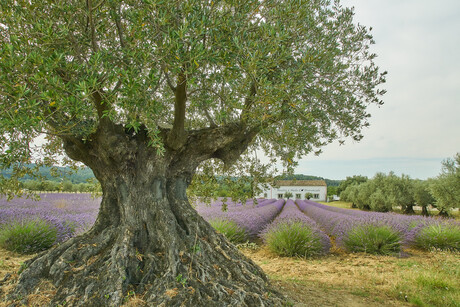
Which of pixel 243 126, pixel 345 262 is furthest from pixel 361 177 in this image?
pixel 243 126

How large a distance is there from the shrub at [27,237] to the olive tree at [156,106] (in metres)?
4.09

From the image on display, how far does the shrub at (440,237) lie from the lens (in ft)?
35.8

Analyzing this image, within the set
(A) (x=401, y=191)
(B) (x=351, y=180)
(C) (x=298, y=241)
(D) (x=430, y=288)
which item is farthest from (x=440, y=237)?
(B) (x=351, y=180)

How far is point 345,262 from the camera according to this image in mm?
9172

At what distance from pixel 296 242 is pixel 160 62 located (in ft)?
27.2

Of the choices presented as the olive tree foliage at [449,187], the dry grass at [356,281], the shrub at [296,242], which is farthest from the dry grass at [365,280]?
the olive tree foliage at [449,187]

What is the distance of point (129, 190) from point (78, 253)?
127 centimetres

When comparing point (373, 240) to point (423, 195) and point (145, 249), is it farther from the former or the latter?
point (423, 195)

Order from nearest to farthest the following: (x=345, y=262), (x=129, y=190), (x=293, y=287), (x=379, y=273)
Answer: (x=129, y=190), (x=293, y=287), (x=379, y=273), (x=345, y=262)

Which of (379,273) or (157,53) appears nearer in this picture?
(157,53)

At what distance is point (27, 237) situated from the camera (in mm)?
8789

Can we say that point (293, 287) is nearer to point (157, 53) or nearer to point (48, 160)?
point (157, 53)

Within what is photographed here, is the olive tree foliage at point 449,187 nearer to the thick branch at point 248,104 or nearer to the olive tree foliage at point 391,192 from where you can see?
the olive tree foliage at point 391,192

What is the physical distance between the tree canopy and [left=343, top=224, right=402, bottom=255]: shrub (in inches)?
259
